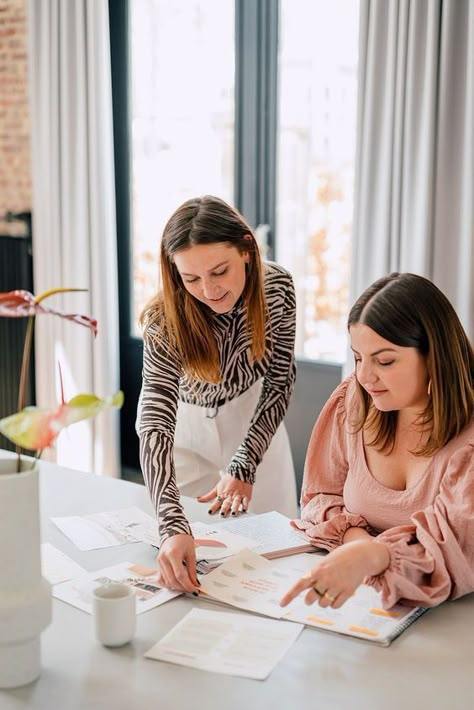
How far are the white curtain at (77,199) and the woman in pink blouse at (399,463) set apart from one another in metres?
2.53

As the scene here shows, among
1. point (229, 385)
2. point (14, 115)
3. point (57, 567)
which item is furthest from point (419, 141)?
point (14, 115)

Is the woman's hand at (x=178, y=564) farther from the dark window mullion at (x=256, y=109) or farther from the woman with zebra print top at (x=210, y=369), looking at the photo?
the dark window mullion at (x=256, y=109)

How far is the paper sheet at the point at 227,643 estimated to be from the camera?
1236 millimetres

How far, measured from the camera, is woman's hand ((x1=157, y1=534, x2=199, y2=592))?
1475 millimetres

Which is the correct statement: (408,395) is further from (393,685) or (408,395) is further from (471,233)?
(471,233)

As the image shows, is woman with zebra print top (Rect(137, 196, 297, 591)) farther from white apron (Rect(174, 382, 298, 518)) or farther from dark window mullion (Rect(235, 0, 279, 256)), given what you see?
dark window mullion (Rect(235, 0, 279, 256))

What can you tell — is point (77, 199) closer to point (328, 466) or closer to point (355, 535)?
point (328, 466)

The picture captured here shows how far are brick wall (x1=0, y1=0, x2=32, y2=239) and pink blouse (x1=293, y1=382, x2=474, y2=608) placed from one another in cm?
317

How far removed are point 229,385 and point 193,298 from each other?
30 cm

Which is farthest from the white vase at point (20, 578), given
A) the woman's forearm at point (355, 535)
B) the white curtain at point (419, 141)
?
the white curtain at point (419, 141)

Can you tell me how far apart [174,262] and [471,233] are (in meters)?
1.37

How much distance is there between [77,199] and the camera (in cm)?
411

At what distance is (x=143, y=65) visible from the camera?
418 cm

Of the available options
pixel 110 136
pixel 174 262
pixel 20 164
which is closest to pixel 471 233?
pixel 174 262
